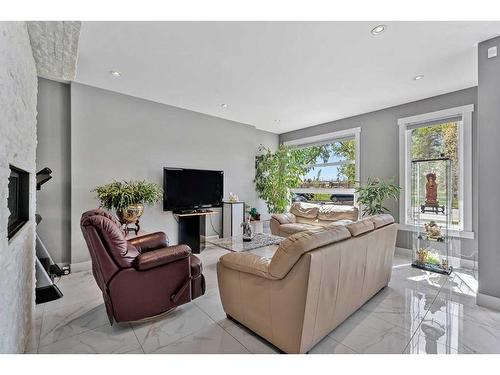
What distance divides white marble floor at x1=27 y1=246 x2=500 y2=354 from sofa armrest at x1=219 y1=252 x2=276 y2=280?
1.83ft

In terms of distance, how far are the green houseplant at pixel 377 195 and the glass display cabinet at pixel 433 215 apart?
384mm

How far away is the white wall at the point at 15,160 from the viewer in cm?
124

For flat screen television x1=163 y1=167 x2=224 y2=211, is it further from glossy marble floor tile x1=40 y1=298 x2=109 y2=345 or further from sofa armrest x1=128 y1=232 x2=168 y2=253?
glossy marble floor tile x1=40 y1=298 x2=109 y2=345

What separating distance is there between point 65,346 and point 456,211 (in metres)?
4.96

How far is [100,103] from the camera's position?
3.66 m

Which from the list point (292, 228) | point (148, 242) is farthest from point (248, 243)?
point (292, 228)

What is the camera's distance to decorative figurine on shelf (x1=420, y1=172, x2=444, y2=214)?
143 inches

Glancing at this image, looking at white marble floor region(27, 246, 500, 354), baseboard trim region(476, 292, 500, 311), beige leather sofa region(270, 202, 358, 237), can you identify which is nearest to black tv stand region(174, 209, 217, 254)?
beige leather sofa region(270, 202, 358, 237)

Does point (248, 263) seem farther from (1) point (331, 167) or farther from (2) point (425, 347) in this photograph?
(1) point (331, 167)

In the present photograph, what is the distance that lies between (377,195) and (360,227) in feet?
7.94

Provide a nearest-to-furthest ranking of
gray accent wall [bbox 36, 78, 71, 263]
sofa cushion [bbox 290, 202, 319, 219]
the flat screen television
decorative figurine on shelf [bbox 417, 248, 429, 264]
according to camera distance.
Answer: gray accent wall [bbox 36, 78, 71, 263] < decorative figurine on shelf [bbox 417, 248, 429, 264] < the flat screen television < sofa cushion [bbox 290, 202, 319, 219]

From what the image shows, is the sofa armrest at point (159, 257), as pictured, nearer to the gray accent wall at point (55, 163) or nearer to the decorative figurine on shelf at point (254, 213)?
the gray accent wall at point (55, 163)

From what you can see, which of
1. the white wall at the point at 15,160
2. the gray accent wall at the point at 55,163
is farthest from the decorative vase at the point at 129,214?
the white wall at the point at 15,160

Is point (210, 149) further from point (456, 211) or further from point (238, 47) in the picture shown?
point (456, 211)
